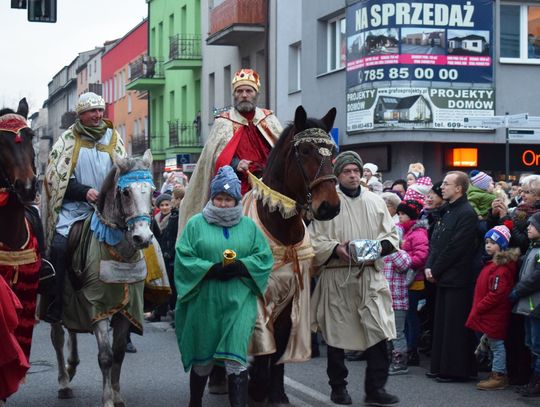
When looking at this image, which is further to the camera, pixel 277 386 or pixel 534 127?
pixel 534 127

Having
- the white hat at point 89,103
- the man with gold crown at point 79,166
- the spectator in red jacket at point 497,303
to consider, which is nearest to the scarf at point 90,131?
the man with gold crown at point 79,166

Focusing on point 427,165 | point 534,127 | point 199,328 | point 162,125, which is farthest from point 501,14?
point 162,125

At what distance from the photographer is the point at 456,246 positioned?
1091 centimetres

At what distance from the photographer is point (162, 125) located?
49500mm

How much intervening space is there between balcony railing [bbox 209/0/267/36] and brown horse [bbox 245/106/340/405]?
2463cm

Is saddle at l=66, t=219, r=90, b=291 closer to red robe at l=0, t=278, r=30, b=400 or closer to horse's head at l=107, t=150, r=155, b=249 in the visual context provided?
horse's head at l=107, t=150, r=155, b=249

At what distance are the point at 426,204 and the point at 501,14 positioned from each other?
45.4 feet

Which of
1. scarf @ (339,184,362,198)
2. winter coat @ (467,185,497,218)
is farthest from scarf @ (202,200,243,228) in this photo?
winter coat @ (467,185,497,218)

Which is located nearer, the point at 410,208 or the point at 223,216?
the point at 223,216

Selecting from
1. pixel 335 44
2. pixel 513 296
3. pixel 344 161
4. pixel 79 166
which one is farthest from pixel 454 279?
pixel 335 44

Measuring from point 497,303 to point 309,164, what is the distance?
9.76ft

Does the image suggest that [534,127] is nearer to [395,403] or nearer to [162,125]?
[395,403]

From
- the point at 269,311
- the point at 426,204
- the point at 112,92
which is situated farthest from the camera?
the point at 112,92

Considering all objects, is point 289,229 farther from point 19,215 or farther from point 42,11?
point 42,11
